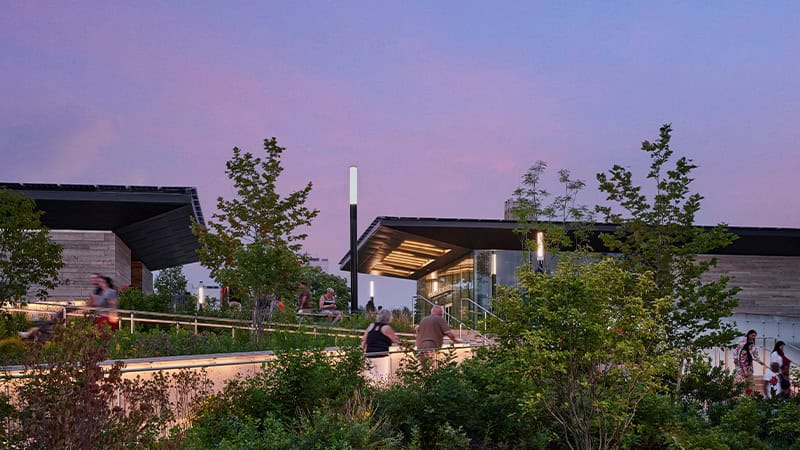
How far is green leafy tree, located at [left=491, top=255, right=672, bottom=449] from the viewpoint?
9664mm

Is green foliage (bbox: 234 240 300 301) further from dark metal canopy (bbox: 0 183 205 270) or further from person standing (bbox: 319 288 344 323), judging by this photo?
dark metal canopy (bbox: 0 183 205 270)

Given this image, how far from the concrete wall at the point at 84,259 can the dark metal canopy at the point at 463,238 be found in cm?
964

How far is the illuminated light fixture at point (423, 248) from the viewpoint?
122ft

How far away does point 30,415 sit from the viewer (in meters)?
6.64

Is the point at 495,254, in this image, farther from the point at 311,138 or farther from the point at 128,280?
the point at 128,280

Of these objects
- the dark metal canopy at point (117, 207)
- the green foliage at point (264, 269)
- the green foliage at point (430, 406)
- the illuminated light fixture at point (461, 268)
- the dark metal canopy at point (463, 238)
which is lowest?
the green foliage at point (430, 406)

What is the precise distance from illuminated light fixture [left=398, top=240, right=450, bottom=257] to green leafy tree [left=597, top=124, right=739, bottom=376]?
2095 cm

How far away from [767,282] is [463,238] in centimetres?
A: 1322

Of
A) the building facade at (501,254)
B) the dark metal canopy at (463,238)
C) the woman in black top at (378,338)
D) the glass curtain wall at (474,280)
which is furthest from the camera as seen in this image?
the glass curtain wall at (474,280)

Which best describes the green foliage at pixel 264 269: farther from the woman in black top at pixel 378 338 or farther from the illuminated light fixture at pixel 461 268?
the illuminated light fixture at pixel 461 268

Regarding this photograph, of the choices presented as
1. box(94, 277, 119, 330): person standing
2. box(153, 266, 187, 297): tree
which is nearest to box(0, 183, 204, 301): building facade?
box(94, 277, 119, 330): person standing

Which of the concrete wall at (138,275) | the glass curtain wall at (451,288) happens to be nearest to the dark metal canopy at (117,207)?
the concrete wall at (138,275)

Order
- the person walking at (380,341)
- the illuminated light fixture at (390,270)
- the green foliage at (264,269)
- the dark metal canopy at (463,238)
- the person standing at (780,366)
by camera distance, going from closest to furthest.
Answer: the person walking at (380,341)
the person standing at (780,366)
the green foliage at (264,269)
the dark metal canopy at (463,238)
the illuminated light fixture at (390,270)

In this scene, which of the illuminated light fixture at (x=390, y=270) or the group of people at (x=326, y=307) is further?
the illuminated light fixture at (x=390, y=270)
